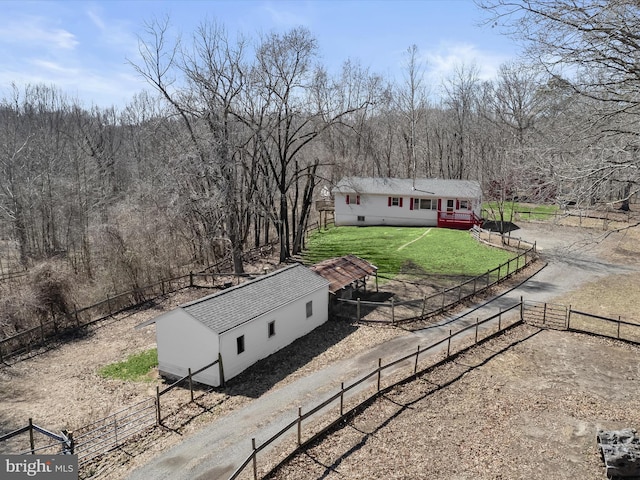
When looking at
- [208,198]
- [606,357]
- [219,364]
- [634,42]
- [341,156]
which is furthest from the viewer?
[341,156]

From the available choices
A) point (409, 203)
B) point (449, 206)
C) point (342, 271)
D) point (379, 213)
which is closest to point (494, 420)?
point (342, 271)

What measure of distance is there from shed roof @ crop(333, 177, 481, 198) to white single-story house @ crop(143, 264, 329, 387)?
74.9 ft

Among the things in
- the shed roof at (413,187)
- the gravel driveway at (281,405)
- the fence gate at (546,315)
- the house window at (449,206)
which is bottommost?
the gravel driveway at (281,405)

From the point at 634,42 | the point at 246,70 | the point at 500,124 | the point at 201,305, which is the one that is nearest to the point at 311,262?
the point at 246,70

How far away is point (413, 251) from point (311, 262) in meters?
7.63

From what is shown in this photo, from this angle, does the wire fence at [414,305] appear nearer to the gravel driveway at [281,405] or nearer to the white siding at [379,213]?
the gravel driveway at [281,405]

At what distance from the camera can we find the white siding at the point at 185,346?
1630cm

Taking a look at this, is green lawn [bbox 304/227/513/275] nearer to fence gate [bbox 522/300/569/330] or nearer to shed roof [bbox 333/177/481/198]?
shed roof [bbox 333/177/481/198]

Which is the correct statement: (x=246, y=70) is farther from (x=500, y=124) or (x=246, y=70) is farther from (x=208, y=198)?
(x=500, y=124)

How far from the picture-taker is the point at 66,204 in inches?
1410

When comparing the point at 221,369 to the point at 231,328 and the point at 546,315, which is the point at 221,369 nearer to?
the point at 231,328

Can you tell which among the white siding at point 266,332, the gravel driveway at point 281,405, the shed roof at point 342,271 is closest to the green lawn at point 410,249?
the shed roof at point 342,271

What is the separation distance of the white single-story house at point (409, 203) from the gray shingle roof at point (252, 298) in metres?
20.8

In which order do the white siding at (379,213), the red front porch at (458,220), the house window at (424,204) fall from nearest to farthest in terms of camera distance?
the red front porch at (458,220) → the house window at (424,204) → the white siding at (379,213)
